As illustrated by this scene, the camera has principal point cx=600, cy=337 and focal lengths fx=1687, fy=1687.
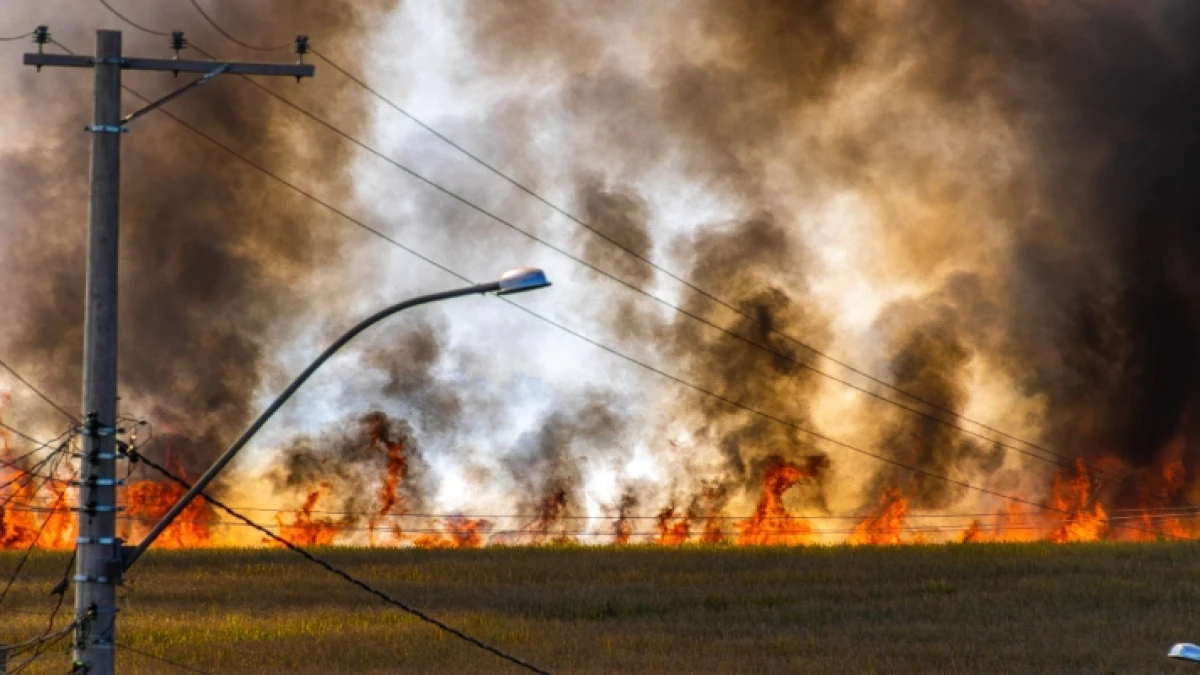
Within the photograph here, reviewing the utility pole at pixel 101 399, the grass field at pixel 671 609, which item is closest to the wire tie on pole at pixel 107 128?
the utility pole at pixel 101 399

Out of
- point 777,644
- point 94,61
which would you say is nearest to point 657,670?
point 777,644

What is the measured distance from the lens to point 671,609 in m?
49.9

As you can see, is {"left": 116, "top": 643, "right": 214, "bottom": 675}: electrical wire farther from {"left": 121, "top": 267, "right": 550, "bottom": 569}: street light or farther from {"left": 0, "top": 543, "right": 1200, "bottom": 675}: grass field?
{"left": 121, "top": 267, "right": 550, "bottom": 569}: street light

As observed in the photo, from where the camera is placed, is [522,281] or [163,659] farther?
[163,659]

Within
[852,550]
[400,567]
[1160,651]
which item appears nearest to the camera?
[1160,651]

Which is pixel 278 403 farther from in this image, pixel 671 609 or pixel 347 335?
pixel 671 609

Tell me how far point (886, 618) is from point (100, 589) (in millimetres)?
29068

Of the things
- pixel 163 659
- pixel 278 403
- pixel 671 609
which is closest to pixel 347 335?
pixel 278 403

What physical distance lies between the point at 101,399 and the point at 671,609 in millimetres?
29458

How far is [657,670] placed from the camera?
120ft

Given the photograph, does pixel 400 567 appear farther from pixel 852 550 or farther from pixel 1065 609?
pixel 1065 609

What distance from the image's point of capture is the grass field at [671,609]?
126 feet

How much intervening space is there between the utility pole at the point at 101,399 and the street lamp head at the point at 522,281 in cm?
551

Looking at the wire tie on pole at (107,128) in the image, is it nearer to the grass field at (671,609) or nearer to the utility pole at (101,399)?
the utility pole at (101,399)
